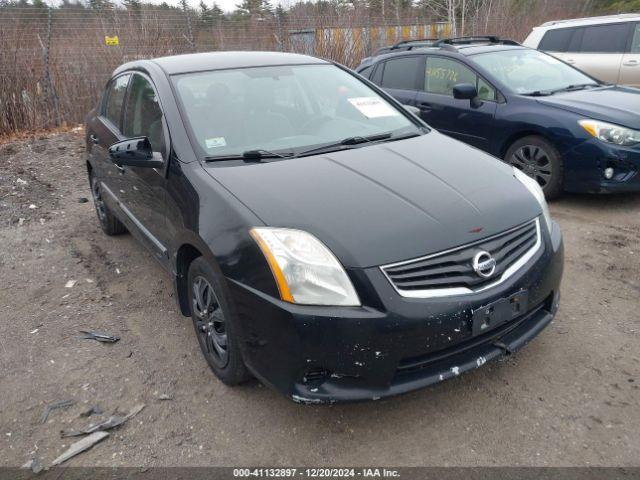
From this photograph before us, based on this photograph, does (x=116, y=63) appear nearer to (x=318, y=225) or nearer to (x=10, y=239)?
(x=10, y=239)

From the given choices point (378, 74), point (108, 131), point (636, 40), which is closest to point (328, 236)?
point (108, 131)

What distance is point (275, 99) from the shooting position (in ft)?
11.2

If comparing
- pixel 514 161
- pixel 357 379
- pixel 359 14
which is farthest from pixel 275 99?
pixel 359 14

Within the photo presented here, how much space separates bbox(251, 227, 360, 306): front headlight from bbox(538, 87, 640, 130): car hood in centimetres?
395

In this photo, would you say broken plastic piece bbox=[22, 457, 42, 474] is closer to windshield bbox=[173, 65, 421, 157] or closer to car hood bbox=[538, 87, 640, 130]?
windshield bbox=[173, 65, 421, 157]

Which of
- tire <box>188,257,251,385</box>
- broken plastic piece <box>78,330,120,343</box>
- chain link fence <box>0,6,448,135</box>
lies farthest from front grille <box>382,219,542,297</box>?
chain link fence <box>0,6,448,135</box>

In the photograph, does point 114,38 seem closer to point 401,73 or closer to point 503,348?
point 401,73

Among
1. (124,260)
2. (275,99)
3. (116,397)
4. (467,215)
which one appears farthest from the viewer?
(124,260)

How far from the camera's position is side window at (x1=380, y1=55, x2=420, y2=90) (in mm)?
6652

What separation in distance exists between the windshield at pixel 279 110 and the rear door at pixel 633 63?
6.58 meters

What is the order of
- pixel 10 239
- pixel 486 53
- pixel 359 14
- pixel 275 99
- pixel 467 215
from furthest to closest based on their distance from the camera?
pixel 359 14
pixel 486 53
pixel 10 239
pixel 275 99
pixel 467 215

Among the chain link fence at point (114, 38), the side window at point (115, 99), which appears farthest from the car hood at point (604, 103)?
the chain link fence at point (114, 38)

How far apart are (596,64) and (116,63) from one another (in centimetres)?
879

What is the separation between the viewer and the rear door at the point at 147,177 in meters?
3.20
